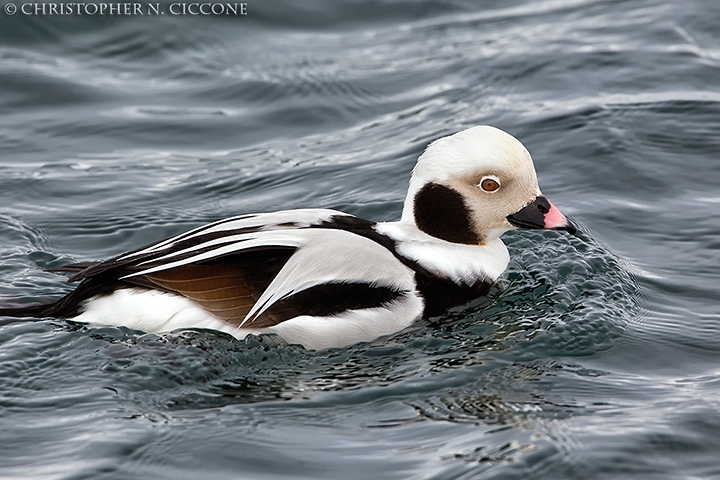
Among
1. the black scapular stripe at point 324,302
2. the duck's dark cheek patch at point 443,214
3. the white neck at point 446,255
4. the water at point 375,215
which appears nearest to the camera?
the water at point 375,215

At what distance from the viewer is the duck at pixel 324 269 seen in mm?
5234

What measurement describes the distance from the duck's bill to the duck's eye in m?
0.18

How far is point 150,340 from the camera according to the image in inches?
205

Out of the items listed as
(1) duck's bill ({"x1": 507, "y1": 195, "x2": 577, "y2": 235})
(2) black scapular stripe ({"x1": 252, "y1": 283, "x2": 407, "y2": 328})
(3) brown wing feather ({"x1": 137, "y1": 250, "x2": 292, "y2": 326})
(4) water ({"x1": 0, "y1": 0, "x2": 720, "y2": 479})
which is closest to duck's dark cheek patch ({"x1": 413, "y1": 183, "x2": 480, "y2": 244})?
(1) duck's bill ({"x1": 507, "y1": 195, "x2": 577, "y2": 235})

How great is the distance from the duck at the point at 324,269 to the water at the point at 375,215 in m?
0.11

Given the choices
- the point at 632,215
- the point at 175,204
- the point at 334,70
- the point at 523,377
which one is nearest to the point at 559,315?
the point at 523,377

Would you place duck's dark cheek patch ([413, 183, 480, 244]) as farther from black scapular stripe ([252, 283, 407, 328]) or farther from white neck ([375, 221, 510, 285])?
black scapular stripe ([252, 283, 407, 328])

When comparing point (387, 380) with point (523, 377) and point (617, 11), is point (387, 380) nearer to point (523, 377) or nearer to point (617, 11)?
point (523, 377)

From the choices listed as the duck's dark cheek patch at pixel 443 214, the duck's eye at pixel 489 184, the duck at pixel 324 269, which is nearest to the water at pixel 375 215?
the duck at pixel 324 269

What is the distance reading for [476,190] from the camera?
5.69m

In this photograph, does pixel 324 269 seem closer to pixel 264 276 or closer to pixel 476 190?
pixel 264 276

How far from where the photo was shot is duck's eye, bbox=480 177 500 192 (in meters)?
5.66

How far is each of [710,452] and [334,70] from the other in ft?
19.5

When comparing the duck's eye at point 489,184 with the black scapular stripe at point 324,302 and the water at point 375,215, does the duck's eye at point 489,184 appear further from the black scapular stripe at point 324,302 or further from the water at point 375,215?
the black scapular stripe at point 324,302
